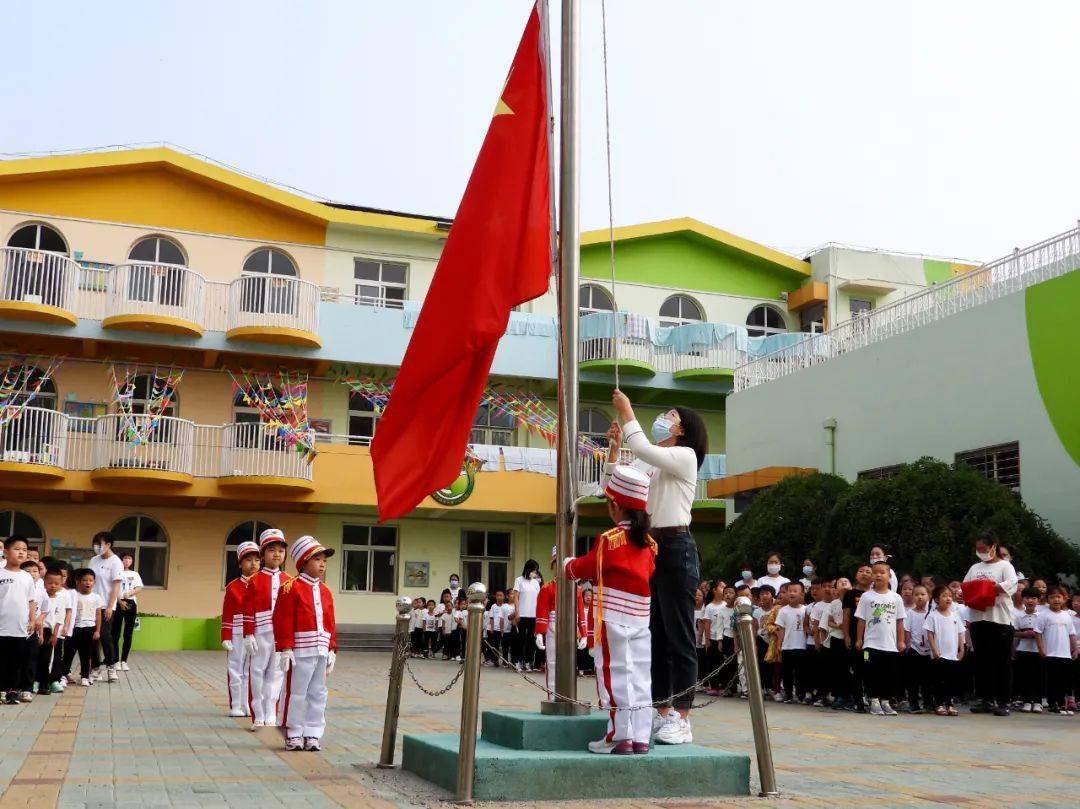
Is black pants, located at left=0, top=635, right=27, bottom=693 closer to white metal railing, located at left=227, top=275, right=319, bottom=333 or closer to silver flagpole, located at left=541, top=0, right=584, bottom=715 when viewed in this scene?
silver flagpole, located at left=541, top=0, right=584, bottom=715

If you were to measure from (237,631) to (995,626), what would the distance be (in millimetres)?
8199

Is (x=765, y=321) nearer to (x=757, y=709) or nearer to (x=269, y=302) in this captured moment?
(x=269, y=302)

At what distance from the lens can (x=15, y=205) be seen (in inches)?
1153

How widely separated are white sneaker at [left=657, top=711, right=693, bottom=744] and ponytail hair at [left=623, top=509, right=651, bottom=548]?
1.18 metres

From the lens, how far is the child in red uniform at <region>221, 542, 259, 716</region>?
12055 mm

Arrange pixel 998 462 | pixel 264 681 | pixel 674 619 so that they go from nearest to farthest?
pixel 674 619 → pixel 264 681 → pixel 998 462

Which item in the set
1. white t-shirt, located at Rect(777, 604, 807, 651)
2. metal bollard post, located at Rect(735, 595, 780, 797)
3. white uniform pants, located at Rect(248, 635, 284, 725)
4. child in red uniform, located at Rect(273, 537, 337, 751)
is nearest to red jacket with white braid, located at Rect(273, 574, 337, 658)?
child in red uniform, located at Rect(273, 537, 337, 751)

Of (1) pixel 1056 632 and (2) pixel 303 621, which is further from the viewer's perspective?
(1) pixel 1056 632

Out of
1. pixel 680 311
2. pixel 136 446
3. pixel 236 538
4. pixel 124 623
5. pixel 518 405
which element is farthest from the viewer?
pixel 680 311

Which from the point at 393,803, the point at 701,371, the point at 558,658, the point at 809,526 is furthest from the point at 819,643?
the point at 701,371

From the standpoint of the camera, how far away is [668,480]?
7418 mm

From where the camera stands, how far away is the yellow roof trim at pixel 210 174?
1137 inches

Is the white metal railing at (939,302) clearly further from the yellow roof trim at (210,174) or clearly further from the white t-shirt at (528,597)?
the yellow roof trim at (210,174)

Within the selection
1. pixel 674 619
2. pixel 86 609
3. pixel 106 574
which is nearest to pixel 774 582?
pixel 106 574
